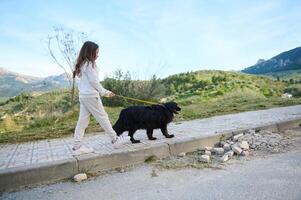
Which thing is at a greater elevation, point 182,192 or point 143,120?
point 143,120

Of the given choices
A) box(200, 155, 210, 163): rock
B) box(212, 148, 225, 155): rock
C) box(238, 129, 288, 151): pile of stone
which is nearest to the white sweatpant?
box(200, 155, 210, 163): rock

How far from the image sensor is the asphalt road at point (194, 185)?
3.76m

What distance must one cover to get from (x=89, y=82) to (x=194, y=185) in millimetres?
2733

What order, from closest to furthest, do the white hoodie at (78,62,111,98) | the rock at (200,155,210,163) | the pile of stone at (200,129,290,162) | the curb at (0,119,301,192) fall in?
the curb at (0,119,301,192) < the rock at (200,155,210,163) < the white hoodie at (78,62,111,98) < the pile of stone at (200,129,290,162)

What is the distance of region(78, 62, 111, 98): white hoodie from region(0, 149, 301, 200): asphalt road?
62.0 inches

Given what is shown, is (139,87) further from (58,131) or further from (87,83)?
(87,83)

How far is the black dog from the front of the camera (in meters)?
6.36

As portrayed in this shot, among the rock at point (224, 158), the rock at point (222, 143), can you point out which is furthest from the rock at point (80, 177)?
the rock at point (222, 143)

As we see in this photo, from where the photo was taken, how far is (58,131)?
9.29m

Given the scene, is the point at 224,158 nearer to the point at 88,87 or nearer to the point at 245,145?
the point at 245,145

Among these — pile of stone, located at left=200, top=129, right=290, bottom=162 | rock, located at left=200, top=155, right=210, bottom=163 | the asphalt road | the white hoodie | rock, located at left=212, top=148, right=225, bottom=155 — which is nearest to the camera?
the asphalt road

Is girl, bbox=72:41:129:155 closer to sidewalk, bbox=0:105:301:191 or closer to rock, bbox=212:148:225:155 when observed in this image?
sidewalk, bbox=0:105:301:191

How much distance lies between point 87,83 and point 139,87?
12.1 metres

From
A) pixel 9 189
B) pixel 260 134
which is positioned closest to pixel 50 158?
pixel 9 189
